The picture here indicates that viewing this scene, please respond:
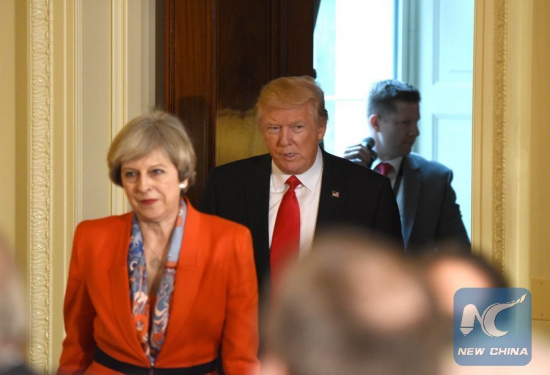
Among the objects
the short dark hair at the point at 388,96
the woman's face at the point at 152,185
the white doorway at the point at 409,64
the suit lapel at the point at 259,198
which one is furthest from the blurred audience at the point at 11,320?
the short dark hair at the point at 388,96

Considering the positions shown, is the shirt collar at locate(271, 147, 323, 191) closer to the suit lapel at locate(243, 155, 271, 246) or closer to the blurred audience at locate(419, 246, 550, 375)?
the suit lapel at locate(243, 155, 271, 246)

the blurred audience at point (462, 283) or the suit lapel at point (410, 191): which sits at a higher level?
the suit lapel at point (410, 191)

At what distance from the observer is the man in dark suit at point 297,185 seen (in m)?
1.67

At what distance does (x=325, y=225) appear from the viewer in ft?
5.71

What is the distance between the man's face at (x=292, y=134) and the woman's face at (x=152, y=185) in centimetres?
31

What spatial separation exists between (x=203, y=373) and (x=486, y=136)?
102cm

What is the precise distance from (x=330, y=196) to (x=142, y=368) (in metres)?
0.57

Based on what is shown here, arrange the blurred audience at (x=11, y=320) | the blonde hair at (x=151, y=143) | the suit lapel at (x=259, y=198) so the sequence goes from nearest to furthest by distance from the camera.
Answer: the blonde hair at (x=151, y=143) → the blurred audience at (x=11, y=320) → the suit lapel at (x=259, y=198)

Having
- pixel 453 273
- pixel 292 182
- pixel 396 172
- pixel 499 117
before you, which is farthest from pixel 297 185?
pixel 499 117

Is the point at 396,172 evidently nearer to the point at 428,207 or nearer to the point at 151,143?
the point at 428,207

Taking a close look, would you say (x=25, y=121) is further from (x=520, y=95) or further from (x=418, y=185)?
(x=520, y=95)

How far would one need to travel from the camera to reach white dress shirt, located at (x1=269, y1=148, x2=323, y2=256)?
5.67 ft

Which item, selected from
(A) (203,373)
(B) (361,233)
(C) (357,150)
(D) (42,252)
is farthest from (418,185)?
(D) (42,252)

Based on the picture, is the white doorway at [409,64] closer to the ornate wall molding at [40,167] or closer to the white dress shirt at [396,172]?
the white dress shirt at [396,172]
